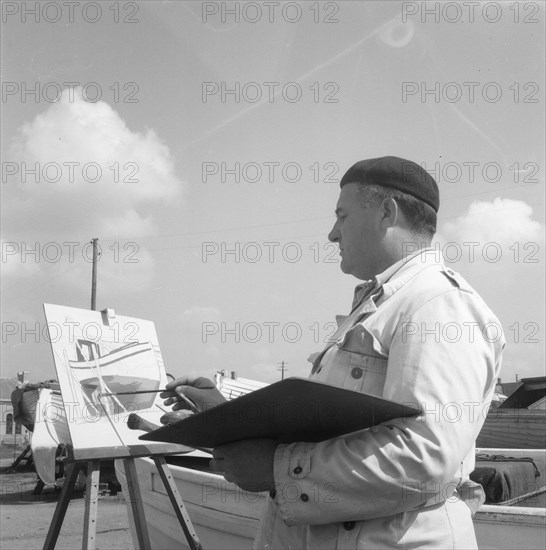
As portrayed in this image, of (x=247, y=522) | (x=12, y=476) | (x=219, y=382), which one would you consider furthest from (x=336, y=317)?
(x=12, y=476)

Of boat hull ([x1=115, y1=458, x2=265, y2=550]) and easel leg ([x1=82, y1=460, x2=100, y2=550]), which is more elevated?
easel leg ([x1=82, y1=460, x2=100, y2=550])

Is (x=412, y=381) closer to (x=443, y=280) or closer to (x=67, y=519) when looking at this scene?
(x=443, y=280)

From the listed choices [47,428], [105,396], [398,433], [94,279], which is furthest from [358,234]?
[94,279]

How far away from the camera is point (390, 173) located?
5.10ft

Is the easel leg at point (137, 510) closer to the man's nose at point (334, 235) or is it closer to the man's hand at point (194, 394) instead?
the man's hand at point (194, 394)

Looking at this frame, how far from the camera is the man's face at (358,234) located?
5.09 feet

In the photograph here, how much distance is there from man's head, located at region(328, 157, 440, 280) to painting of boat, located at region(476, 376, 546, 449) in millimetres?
5616

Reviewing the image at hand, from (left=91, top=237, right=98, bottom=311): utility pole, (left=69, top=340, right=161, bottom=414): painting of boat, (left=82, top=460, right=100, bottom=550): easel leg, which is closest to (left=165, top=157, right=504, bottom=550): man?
(left=82, top=460, right=100, bottom=550): easel leg

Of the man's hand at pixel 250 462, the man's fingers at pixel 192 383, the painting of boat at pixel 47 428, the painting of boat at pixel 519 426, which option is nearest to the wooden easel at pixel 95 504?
the man's fingers at pixel 192 383

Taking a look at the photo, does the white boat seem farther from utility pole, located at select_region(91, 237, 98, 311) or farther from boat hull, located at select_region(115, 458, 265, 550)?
utility pole, located at select_region(91, 237, 98, 311)

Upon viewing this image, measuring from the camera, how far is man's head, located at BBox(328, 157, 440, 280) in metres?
1.54

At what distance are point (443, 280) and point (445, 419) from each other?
13.6 inches

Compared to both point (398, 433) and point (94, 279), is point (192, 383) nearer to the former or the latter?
point (398, 433)

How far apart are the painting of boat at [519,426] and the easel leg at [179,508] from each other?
14.7ft
